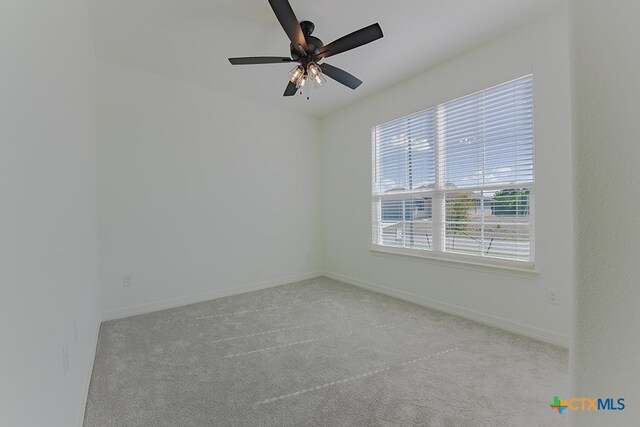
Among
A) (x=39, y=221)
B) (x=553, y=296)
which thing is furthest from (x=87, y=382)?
(x=553, y=296)

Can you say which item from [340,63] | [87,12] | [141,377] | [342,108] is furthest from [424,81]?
[141,377]

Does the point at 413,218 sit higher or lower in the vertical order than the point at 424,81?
lower

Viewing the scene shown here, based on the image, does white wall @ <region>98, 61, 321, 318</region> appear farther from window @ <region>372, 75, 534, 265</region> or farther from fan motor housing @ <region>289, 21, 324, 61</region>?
fan motor housing @ <region>289, 21, 324, 61</region>

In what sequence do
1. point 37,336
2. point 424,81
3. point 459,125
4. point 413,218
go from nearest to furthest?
point 37,336 → point 459,125 → point 424,81 → point 413,218

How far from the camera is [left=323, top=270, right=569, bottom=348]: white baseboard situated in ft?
7.72

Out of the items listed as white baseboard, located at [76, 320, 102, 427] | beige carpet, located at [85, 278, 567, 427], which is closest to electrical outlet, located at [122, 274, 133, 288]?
beige carpet, located at [85, 278, 567, 427]

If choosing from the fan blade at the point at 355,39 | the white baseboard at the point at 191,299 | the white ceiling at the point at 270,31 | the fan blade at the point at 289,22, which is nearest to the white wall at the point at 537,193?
the white ceiling at the point at 270,31

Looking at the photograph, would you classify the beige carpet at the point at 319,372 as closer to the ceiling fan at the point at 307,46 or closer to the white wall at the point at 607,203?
the white wall at the point at 607,203

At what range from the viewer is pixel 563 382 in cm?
182

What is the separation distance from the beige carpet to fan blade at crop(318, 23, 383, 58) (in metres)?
2.44

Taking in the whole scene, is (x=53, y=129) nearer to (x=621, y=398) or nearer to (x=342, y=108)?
(x=621, y=398)

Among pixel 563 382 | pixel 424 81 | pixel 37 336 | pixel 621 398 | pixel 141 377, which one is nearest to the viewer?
pixel 621 398

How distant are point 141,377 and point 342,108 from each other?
13.5 feet

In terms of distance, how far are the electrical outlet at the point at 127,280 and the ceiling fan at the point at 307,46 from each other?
253 centimetres
